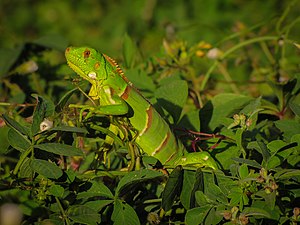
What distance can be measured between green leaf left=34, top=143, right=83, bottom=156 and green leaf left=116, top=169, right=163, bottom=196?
0.14m

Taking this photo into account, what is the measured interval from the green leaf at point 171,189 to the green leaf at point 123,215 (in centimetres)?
9

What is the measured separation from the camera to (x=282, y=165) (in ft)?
5.43

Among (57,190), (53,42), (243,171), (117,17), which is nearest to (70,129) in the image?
(57,190)

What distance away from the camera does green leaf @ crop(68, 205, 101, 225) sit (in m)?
1.46

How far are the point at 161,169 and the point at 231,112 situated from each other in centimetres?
40

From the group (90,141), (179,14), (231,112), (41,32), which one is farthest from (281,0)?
(90,141)

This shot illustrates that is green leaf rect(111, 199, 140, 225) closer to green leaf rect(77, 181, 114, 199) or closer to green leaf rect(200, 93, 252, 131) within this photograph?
green leaf rect(77, 181, 114, 199)

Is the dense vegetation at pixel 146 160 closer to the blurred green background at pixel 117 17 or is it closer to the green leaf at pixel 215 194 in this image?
the green leaf at pixel 215 194

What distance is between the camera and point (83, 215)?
148cm

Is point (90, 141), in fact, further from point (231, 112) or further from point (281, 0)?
point (281, 0)

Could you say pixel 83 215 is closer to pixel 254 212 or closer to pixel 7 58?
pixel 254 212

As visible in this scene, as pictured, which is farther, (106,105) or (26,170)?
(106,105)

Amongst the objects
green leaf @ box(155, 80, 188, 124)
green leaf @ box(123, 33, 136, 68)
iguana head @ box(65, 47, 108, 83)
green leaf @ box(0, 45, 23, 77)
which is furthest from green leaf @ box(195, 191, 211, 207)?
green leaf @ box(0, 45, 23, 77)

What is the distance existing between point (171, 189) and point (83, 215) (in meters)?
0.25
